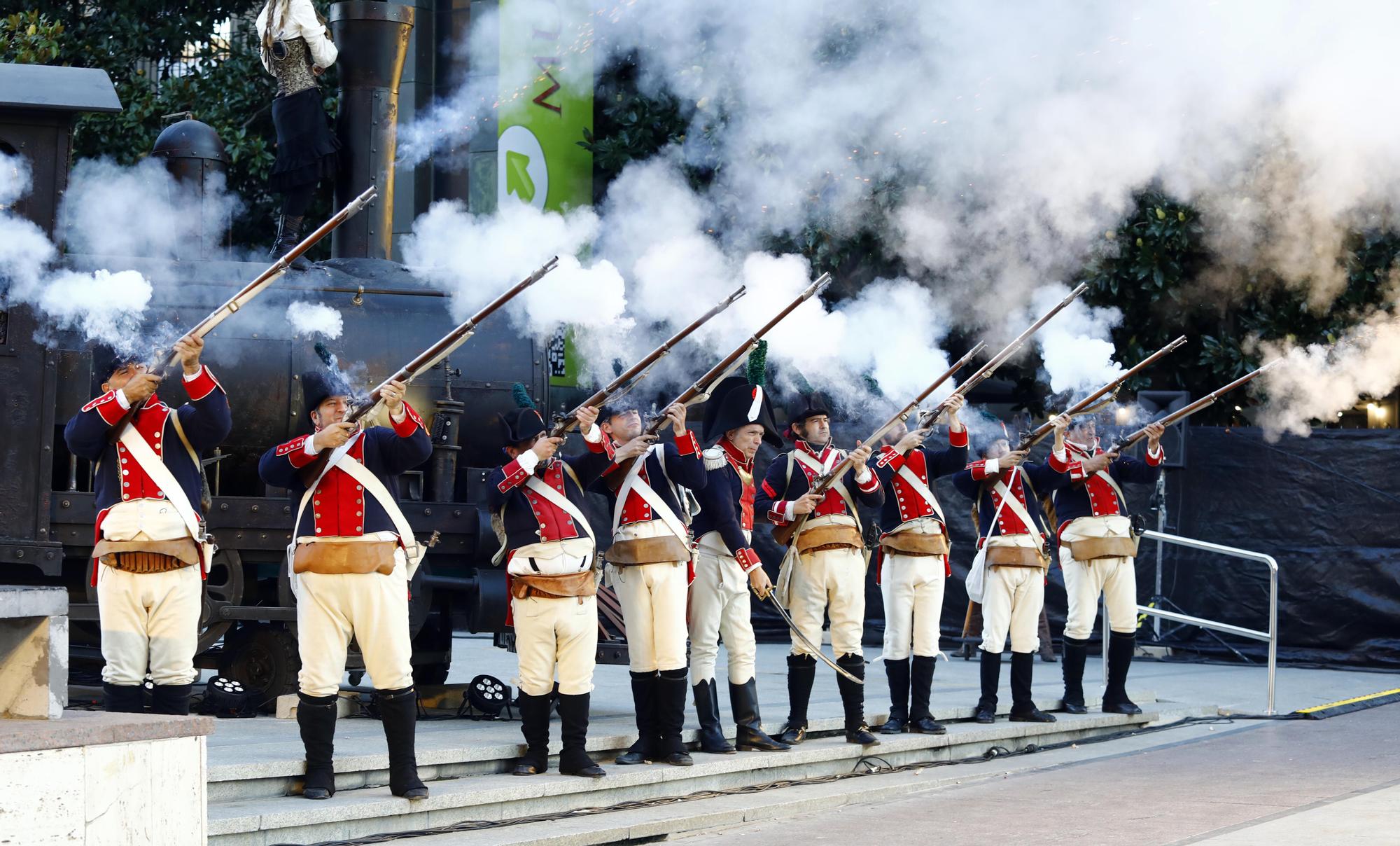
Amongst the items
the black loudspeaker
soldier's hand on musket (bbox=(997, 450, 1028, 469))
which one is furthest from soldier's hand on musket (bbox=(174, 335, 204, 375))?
the black loudspeaker

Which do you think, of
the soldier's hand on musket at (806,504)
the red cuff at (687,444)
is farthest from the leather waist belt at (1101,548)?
the red cuff at (687,444)

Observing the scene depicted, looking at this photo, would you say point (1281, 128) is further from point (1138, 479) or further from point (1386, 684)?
point (1386, 684)

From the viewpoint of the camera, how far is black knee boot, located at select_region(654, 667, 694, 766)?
26.7 feet

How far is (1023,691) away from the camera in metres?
10.3

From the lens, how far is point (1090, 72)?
12.6m

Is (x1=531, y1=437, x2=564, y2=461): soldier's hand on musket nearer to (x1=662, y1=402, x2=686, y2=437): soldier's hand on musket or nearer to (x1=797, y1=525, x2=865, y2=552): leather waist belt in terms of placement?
(x1=662, y1=402, x2=686, y2=437): soldier's hand on musket

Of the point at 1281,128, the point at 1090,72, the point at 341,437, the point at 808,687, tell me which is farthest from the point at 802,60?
the point at 341,437

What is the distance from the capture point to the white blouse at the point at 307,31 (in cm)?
1057

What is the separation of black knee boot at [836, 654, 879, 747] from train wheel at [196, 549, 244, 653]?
3.32 m

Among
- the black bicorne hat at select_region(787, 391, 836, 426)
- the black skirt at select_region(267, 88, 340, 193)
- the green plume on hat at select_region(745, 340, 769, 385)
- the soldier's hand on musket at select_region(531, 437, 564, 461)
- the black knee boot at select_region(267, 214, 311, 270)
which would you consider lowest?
the soldier's hand on musket at select_region(531, 437, 564, 461)

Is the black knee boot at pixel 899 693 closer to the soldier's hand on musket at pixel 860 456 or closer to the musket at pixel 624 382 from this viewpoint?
the soldier's hand on musket at pixel 860 456

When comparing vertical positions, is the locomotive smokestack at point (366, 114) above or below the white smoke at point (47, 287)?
above

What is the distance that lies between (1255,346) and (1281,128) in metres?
2.95

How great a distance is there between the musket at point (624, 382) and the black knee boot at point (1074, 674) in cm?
364
